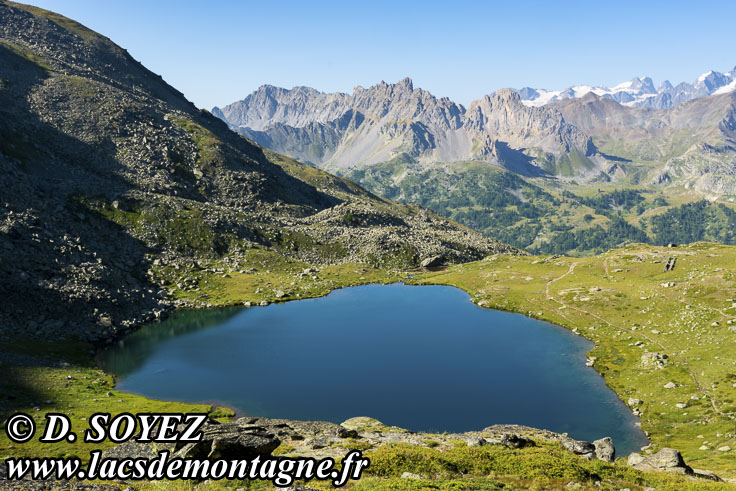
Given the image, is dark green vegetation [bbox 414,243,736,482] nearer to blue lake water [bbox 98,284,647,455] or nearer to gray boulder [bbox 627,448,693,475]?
blue lake water [bbox 98,284,647,455]

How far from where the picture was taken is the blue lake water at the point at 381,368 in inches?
2702

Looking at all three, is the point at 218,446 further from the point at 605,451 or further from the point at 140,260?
the point at 140,260

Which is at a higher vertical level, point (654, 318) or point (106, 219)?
point (654, 318)

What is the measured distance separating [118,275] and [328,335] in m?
60.2

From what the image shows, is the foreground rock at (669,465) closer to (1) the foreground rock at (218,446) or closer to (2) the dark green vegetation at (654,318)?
(2) the dark green vegetation at (654,318)

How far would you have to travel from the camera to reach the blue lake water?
68.6m

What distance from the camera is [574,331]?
106 m

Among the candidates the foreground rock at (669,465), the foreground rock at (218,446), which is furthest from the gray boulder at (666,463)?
the foreground rock at (218,446)

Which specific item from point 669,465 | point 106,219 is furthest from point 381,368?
point 106,219

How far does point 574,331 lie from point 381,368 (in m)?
52.2

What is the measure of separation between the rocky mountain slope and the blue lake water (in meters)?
16.8

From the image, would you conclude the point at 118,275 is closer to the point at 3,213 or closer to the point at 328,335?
the point at 3,213

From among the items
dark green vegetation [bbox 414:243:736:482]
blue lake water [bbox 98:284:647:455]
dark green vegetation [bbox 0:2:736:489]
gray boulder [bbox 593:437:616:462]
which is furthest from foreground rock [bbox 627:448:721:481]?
blue lake water [bbox 98:284:647:455]

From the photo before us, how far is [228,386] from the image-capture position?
7862 centimetres
